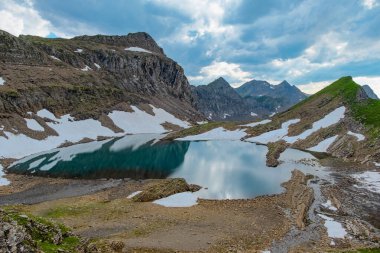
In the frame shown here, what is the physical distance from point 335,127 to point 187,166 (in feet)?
182

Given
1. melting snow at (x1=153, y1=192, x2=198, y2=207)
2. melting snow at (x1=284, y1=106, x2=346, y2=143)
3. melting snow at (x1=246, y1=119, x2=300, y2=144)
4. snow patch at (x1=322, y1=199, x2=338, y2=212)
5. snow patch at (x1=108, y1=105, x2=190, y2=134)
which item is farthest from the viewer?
snow patch at (x1=108, y1=105, x2=190, y2=134)

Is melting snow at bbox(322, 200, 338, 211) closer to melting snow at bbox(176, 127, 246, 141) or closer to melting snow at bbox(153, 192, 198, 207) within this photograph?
melting snow at bbox(153, 192, 198, 207)

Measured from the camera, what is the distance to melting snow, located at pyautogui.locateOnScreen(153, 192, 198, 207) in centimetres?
4875

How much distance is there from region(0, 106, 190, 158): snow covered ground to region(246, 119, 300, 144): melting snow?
64.1m

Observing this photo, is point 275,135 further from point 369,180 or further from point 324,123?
point 369,180

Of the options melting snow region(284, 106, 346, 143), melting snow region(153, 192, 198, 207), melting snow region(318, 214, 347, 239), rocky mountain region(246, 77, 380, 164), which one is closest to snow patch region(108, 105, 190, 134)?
rocky mountain region(246, 77, 380, 164)

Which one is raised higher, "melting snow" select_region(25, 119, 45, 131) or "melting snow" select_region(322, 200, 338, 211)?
"melting snow" select_region(25, 119, 45, 131)

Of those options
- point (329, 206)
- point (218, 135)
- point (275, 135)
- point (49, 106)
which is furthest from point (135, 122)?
point (329, 206)

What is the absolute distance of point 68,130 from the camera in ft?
464

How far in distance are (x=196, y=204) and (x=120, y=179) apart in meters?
26.1

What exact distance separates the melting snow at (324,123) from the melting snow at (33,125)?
3552 inches

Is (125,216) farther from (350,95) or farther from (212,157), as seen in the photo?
(350,95)

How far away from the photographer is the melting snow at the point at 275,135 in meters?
134

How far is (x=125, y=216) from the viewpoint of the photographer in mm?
43156
